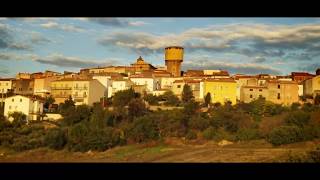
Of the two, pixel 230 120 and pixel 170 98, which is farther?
pixel 170 98

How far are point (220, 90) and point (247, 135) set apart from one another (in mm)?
5746

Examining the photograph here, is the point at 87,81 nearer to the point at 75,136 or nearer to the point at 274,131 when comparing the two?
the point at 75,136

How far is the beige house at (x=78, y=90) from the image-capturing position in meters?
20.1

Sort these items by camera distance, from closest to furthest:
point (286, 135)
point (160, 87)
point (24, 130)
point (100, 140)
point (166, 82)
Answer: point (100, 140), point (286, 135), point (24, 130), point (160, 87), point (166, 82)

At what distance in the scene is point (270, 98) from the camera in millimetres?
20297

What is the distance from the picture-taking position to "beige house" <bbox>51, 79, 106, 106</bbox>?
2009 cm

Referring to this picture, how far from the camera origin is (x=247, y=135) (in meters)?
14.6

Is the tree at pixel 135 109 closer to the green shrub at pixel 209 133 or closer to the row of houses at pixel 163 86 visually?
the green shrub at pixel 209 133

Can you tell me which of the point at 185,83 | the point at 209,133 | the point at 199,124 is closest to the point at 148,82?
the point at 185,83

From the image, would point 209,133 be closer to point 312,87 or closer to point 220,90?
point 220,90

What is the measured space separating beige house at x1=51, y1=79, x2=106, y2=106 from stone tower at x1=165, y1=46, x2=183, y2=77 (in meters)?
6.99
